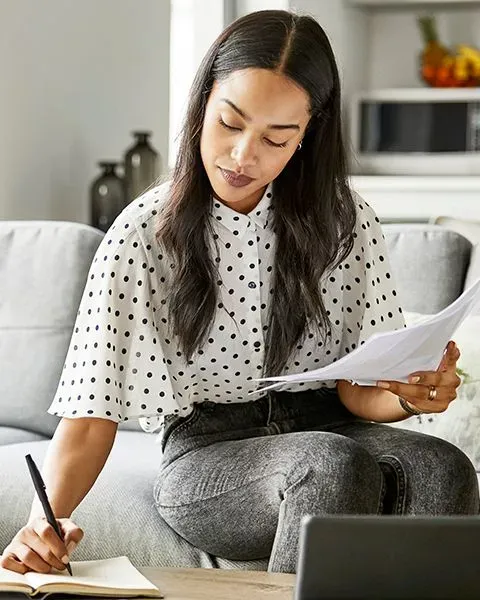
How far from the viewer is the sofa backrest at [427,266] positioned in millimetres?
2463

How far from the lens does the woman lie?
169 centimetres

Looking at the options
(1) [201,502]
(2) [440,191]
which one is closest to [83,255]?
(1) [201,502]

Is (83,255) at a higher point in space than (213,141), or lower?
lower

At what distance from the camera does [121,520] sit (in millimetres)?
1963

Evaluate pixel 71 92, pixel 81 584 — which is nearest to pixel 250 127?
pixel 81 584

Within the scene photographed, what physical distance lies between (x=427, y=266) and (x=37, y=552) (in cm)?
124

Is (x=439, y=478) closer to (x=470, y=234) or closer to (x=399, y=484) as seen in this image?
(x=399, y=484)

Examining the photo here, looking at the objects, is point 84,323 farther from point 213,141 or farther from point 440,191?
point 440,191

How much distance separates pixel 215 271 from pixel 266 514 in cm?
38

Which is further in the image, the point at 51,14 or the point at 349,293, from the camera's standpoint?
the point at 51,14

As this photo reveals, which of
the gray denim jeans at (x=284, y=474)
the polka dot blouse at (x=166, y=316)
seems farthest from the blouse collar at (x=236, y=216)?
the gray denim jeans at (x=284, y=474)

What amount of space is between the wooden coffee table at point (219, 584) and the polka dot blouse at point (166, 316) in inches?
11.6

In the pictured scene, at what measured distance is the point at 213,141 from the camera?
5.64 ft

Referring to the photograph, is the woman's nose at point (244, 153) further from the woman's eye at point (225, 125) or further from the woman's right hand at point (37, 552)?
the woman's right hand at point (37, 552)
